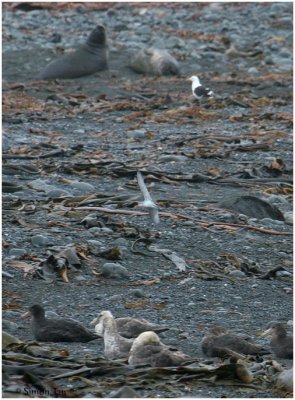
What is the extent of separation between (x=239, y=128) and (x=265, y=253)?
4.71 meters

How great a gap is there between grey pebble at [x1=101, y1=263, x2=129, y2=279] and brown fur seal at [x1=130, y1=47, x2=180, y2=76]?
377 inches

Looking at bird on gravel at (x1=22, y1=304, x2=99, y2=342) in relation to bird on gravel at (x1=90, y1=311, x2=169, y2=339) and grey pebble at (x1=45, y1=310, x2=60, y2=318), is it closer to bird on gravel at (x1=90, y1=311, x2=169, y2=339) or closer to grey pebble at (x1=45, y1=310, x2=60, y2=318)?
bird on gravel at (x1=90, y1=311, x2=169, y2=339)

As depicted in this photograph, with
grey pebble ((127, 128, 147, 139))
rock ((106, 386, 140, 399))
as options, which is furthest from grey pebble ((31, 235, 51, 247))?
grey pebble ((127, 128, 147, 139))

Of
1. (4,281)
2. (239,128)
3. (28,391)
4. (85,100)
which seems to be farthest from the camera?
(85,100)

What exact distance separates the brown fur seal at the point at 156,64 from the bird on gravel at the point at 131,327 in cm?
1061

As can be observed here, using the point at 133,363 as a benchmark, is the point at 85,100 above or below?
below

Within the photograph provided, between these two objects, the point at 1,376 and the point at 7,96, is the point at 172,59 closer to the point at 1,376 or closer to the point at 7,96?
the point at 7,96

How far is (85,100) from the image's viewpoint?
12.9 metres

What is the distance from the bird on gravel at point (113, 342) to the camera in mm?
4332

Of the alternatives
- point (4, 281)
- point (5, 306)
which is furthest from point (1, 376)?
point (4, 281)

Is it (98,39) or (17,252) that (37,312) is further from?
(98,39)

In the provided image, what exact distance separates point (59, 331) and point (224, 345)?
2.24 feet

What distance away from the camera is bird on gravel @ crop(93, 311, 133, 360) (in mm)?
4332

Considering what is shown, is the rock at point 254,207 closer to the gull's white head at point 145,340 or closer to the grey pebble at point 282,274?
the grey pebble at point 282,274
